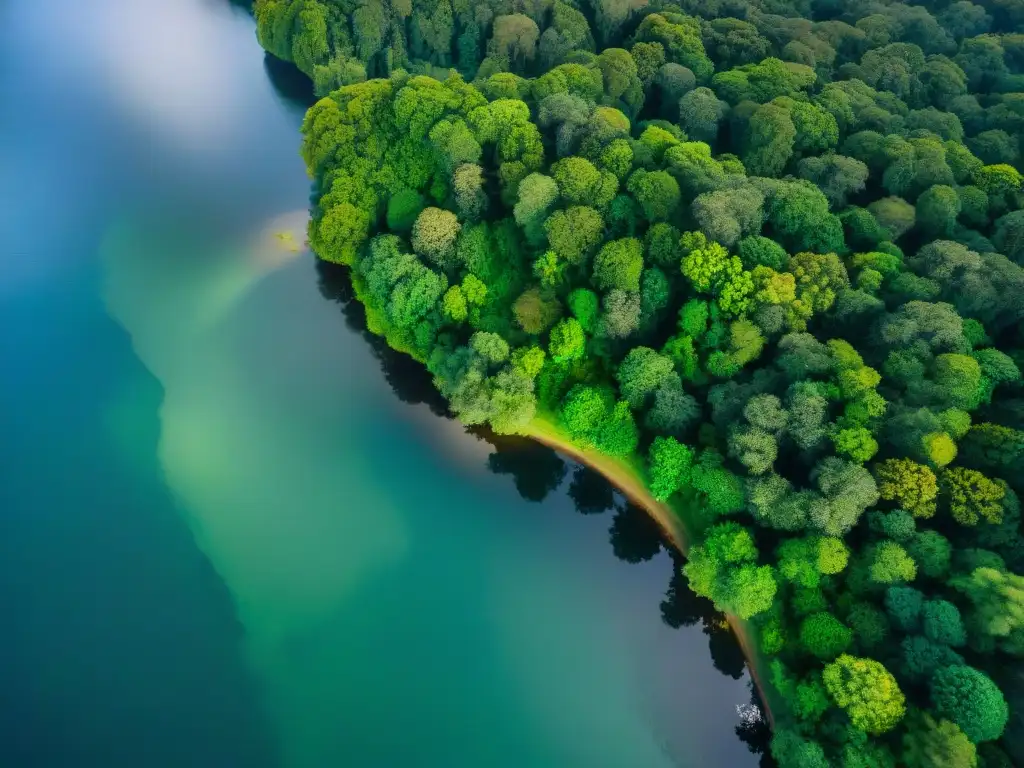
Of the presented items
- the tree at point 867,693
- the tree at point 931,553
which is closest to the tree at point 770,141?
the tree at point 931,553

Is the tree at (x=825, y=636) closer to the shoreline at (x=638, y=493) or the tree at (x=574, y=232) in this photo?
the shoreline at (x=638, y=493)

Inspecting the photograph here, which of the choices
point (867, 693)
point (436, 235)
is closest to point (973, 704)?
point (867, 693)

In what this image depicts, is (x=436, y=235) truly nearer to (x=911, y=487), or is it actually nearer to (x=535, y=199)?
(x=535, y=199)

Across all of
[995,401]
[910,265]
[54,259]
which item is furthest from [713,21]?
[54,259]

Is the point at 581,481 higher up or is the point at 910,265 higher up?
the point at 910,265

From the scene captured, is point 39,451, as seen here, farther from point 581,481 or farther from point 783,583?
point 783,583
